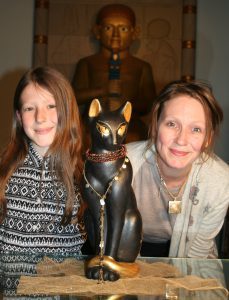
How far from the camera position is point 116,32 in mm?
2498

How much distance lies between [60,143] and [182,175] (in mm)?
348

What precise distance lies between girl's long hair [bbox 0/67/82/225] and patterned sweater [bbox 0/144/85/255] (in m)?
0.02

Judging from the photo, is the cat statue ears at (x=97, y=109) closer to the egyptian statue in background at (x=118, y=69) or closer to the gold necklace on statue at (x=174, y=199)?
the gold necklace on statue at (x=174, y=199)

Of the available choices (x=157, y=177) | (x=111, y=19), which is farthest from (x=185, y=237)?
(x=111, y=19)

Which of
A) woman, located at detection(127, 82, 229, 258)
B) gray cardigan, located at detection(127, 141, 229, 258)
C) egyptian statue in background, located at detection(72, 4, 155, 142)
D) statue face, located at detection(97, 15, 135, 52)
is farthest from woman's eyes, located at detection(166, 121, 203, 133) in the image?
statue face, located at detection(97, 15, 135, 52)

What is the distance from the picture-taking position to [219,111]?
1.12 metres

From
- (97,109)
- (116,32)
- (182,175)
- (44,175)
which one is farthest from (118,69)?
(97,109)

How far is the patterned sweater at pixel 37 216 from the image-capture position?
105 cm

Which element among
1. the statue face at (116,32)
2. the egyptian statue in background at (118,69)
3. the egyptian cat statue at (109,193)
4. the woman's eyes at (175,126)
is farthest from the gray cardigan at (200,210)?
the statue face at (116,32)

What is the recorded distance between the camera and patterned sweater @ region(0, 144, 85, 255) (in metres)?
1.05

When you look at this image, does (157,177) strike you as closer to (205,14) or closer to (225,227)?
(225,227)

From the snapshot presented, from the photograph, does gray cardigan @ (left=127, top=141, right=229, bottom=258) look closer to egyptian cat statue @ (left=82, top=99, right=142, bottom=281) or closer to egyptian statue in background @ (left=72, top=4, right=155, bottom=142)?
egyptian cat statue @ (left=82, top=99, right=142, bottom=281)

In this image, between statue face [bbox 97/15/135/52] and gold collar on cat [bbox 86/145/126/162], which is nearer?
gold collar on cat [bbox 86/145/126/162]

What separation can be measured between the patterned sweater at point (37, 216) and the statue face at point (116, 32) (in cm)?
155
